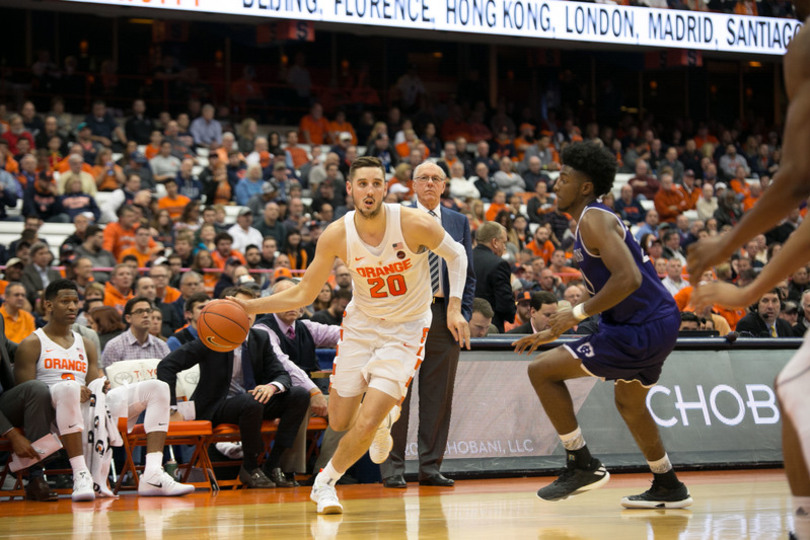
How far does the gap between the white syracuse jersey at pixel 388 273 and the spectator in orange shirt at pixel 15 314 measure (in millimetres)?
5087

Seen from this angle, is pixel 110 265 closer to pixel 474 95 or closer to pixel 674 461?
pixel 674 461

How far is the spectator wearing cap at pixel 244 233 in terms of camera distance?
595 inches

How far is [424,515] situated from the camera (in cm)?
648

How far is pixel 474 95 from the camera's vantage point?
78.6 ft

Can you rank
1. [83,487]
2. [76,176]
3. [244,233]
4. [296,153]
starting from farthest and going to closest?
[296,153]
[76,176]
[244,233]
[83,487]

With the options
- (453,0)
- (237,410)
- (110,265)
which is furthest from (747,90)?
(237,410)

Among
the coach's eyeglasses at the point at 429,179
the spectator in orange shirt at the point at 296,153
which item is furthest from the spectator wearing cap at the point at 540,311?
the spectator in orange shirt at the point at 296,153

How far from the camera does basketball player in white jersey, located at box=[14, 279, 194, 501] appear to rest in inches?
323

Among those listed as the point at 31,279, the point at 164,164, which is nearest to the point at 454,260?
the point at 31,279

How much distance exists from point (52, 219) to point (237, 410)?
7.59 m

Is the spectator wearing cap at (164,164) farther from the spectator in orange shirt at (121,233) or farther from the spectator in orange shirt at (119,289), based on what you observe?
the spectator in orange shirt at (119,289)

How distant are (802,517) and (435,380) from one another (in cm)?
533

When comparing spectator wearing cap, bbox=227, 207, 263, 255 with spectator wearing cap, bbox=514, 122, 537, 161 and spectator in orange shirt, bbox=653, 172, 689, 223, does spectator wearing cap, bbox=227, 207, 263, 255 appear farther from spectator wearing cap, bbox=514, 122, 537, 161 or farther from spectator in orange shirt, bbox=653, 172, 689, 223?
spectator in orange shirt, bbox=653, 172, 689, 223

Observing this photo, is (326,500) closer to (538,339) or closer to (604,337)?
(538,339)
